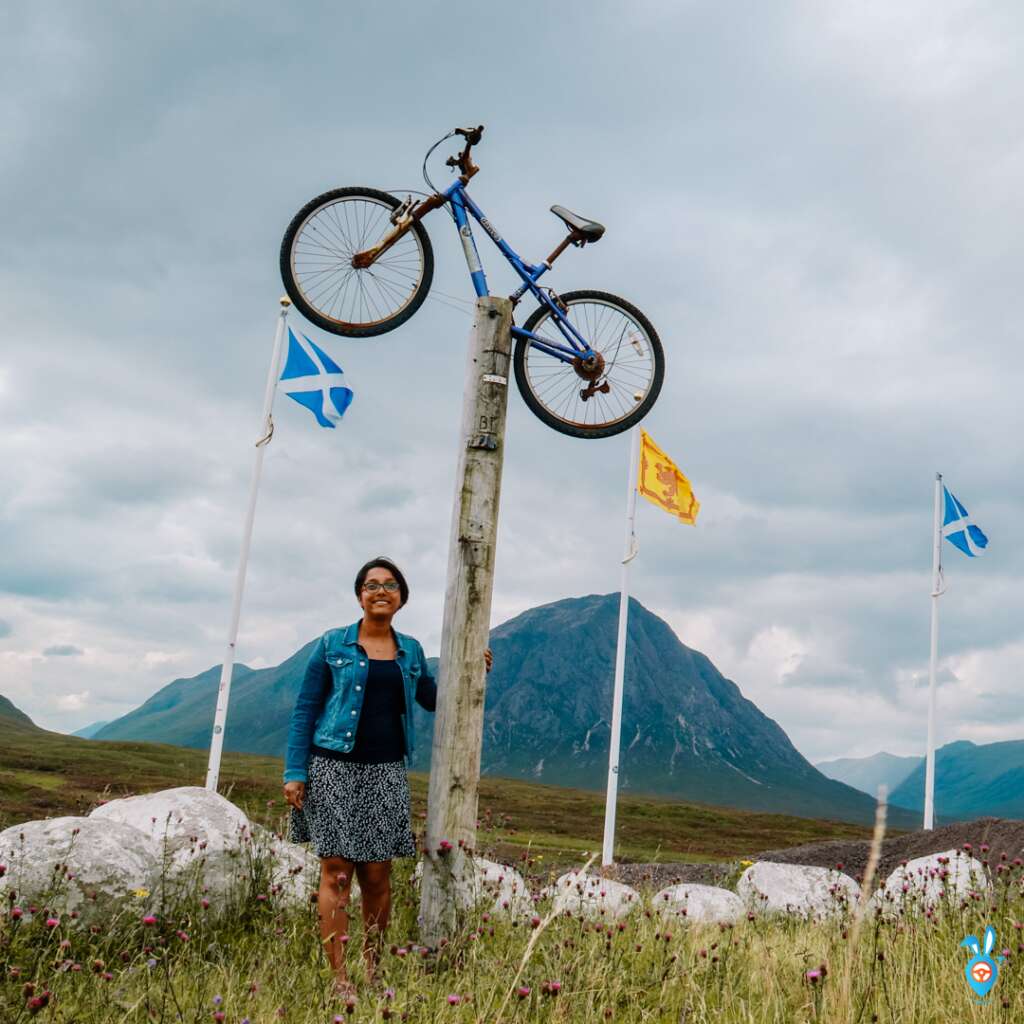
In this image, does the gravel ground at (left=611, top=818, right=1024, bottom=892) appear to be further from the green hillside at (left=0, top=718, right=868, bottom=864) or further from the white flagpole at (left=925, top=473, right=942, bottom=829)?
the green hillside at (left=0, top=718, right=868, bottom=864)

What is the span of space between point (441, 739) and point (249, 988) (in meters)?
1.76

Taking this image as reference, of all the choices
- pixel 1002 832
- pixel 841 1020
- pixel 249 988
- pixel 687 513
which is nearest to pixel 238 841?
pixel 249 988

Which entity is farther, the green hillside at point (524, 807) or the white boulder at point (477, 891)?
the green hillside at point (524, 807)

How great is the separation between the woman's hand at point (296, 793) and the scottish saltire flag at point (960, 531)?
20.0m

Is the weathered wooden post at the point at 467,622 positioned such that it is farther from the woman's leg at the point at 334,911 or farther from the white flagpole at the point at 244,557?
the white flagpole at the point at 244,557

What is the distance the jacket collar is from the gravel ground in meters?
7.17

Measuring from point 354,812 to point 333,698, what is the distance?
65 centimetres

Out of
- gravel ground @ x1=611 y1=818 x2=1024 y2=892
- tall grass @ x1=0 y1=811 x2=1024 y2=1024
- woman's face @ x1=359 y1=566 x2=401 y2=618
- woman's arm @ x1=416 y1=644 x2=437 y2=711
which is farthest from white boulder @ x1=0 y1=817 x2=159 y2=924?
gravel ground @ x1=611 y1=818 x2=1024 y2=892

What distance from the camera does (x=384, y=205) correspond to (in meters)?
7.01

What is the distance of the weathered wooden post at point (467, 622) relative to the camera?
5.75 metres

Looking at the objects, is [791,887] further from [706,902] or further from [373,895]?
[373,895]

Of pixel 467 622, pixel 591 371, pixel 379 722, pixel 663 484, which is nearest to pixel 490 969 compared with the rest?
pixel 379 722

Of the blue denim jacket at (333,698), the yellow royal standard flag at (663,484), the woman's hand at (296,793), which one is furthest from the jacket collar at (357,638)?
the yellow royal standard flag at (663,484)

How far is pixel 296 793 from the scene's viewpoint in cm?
528
